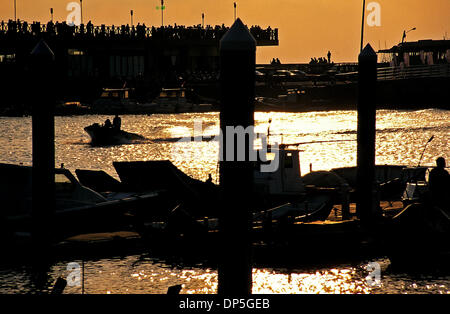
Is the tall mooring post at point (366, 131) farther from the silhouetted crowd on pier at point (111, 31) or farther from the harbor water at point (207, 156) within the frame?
the silhouetted crowd on pier at point (111, 31)

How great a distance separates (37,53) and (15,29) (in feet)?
297

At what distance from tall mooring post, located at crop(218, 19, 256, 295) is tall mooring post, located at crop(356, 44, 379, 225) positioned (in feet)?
39.9

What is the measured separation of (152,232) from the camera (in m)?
24.0

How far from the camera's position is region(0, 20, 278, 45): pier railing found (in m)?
109

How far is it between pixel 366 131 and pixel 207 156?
145 ft

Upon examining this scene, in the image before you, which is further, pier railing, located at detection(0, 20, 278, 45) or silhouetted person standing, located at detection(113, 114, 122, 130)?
pier railing, located at detection(0, 20, 278, 45)

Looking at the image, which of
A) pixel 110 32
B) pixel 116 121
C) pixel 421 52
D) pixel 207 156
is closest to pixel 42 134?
pixel 207 156

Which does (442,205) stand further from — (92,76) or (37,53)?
(92,76)

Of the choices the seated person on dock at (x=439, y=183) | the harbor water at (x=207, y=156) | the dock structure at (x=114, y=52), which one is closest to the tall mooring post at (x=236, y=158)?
the harbor water at (x=207, y=156)

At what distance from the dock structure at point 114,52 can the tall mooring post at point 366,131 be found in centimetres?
8587

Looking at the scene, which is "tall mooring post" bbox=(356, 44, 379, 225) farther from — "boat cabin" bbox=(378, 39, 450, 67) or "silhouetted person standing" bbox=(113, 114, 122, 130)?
"boat cabin" bbox=(378, 39, 450, 67)

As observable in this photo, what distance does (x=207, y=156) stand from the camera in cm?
6900

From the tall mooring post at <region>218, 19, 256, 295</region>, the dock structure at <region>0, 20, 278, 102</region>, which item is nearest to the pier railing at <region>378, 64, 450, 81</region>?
the dock structure at <region>0, 20, 278, 102</region>
